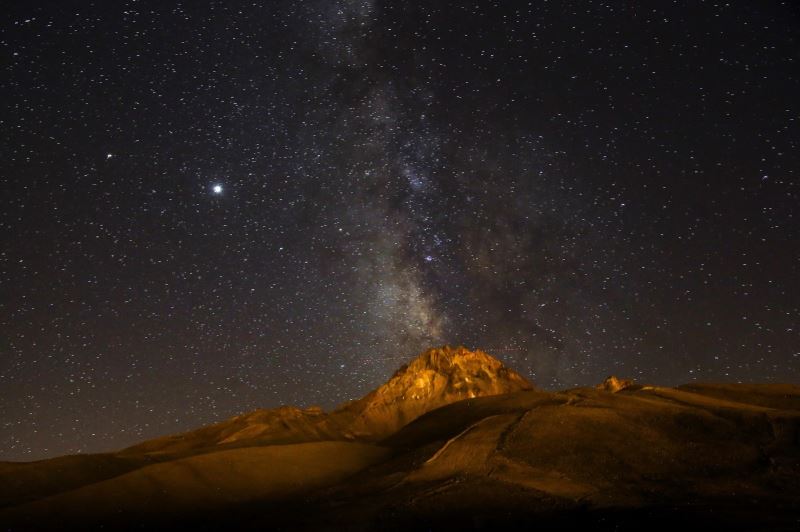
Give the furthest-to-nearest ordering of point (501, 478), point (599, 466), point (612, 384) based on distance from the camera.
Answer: point (612, 384) → point (599, 466) → point (501, 478)

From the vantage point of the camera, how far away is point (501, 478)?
77.0 ft

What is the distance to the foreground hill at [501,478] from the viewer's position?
18422 mm

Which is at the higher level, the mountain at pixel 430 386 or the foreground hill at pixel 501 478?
the mountain at pixel 430 386

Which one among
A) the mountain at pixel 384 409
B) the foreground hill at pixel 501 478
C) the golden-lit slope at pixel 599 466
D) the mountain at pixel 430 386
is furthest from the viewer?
the mountain at pixel 430 386

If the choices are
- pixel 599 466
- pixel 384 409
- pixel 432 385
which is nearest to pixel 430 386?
pixel 432 385

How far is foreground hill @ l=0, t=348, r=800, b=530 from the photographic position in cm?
1842

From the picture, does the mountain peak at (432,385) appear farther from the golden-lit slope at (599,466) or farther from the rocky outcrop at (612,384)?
the golden-lit slope at (599,466)

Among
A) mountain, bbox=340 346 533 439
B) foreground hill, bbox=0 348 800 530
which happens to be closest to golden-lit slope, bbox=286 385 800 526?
foreground hill, bbox=0 348 800 530

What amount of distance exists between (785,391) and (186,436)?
60156 mm

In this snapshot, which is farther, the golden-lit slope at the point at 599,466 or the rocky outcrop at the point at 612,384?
the rocky outcrop at the point at 612,384

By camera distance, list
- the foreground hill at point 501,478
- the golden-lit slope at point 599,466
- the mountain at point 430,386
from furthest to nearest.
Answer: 1. the mountain at point 430,386
2. the golden-lit slope at point 599,466
3. the foreground hill at point 501,478

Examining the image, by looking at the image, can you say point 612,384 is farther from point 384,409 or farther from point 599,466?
point 599,466

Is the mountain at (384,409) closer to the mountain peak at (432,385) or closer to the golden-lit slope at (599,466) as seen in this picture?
the mountain peak at (432,385)

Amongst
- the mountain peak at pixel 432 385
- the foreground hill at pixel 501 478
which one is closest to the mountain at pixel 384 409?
the mountain peak at pixel 432 385
